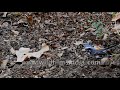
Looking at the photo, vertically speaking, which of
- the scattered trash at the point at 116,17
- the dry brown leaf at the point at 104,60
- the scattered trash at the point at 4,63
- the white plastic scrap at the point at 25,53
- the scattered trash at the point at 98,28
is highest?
the scattered trash at the point at 116,17

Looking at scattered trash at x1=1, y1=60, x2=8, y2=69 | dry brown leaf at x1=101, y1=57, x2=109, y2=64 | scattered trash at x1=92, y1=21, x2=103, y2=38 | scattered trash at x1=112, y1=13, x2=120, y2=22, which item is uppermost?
scattered trash at x1=112, y1=13, x2=120, y2=22

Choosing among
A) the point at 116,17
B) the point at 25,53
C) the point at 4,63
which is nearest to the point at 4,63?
the point at 4,63

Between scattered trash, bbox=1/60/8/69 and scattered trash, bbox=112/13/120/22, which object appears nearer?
scattered trash, bbox=1/60/8/69

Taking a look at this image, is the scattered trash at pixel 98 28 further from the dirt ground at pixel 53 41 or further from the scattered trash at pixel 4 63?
the scattered trash at pixel 4 63

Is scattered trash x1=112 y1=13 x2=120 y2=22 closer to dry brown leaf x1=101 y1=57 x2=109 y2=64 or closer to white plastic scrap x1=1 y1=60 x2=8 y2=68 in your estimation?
dry brown leaf x1=101 y1=57 x2=109 y2=64

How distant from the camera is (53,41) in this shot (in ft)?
10.8

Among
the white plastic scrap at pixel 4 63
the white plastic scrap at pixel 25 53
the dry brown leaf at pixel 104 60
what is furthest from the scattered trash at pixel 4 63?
the dry brown leaf at pixel 104 60

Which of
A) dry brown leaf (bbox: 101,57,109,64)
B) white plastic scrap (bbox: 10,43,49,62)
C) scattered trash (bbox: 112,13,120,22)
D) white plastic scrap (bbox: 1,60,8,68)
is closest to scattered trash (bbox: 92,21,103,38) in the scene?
scattered trash (bbox: 112,13,120,22)

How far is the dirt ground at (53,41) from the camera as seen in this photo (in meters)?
3.12

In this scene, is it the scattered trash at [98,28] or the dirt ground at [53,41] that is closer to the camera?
the dirt ground at [53,41]

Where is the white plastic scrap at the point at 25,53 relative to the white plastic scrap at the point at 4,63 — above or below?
above

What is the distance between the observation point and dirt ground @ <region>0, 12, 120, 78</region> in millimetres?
3121

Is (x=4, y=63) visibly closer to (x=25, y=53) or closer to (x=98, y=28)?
(x=25, y=53)
